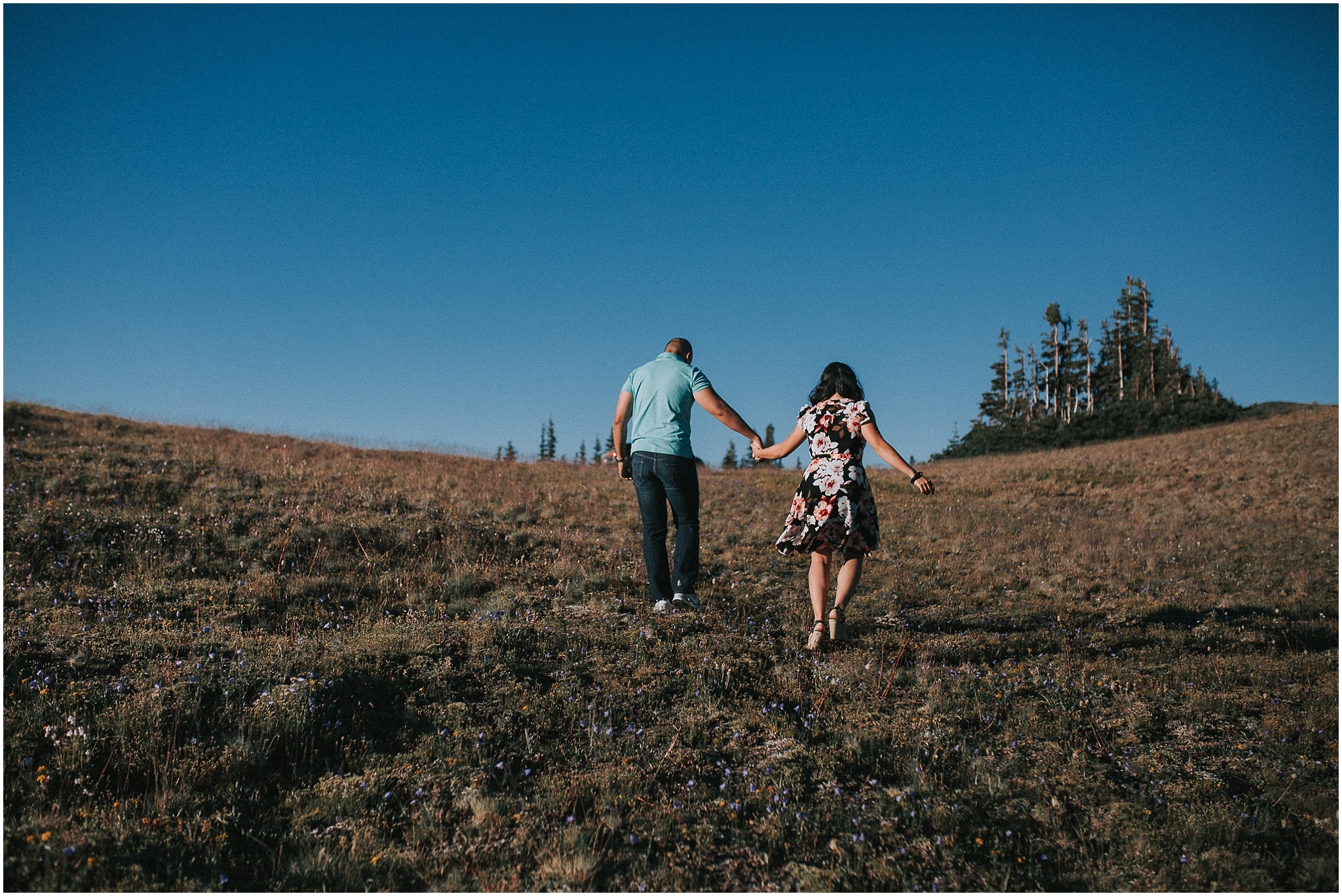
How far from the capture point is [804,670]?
5.13 meters

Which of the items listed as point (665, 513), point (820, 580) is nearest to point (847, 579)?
point (820, 580)

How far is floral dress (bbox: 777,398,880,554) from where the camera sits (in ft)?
18.4

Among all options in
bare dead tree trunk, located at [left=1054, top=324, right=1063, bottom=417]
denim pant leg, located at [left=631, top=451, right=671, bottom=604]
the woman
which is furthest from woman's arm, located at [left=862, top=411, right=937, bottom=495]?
bare dead tree trunk, located at [left=1054, top=324, right=1063, bottom=417]

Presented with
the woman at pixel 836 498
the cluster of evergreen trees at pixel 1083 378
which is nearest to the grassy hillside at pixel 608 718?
the woman at pixel 836 498

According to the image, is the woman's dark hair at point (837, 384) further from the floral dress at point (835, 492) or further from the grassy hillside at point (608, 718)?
the grassy hillside at point (608, 718)

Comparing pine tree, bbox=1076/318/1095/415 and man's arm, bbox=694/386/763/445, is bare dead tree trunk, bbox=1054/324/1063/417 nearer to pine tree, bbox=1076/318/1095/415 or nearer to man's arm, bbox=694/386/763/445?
pine tree, bbox=1076/318/1095/415

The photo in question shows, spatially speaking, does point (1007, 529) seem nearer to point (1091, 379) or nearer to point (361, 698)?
point (361, 698)

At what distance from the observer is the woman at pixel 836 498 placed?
221 inches

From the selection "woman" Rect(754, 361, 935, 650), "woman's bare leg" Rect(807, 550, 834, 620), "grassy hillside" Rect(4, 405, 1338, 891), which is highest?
"woman" Rect(754, 361, 935, 650)

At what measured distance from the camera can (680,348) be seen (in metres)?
6.52

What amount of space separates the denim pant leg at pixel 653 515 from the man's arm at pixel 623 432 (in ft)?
0.48

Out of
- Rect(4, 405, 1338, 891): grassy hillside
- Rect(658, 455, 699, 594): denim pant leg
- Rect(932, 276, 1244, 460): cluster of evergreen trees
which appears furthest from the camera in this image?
Rect(932, 276, 1244, 460): cluster of evergreen trees

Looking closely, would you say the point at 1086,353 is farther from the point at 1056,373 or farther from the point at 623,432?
the point at 623,432

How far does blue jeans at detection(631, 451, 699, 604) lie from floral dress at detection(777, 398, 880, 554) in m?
0.93
